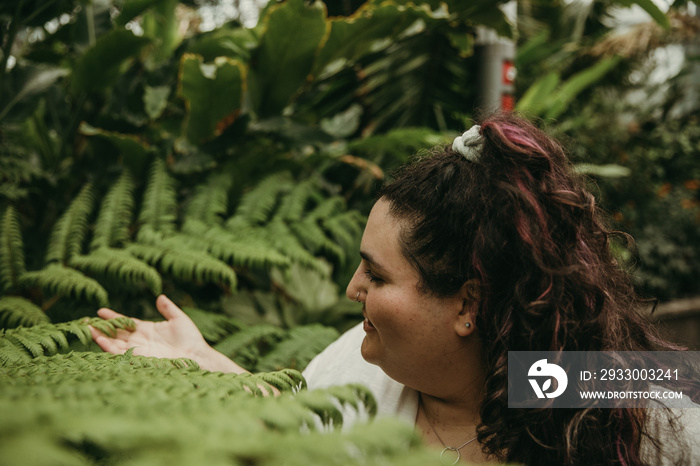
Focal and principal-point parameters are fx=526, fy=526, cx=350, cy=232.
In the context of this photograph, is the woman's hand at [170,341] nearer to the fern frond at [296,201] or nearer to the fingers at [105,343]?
the fingers at [105,343]

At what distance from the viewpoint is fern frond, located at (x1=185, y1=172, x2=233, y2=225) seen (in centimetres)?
197

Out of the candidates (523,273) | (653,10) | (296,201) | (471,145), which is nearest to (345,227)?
(296,201)

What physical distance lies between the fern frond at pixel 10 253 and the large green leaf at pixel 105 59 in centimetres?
72

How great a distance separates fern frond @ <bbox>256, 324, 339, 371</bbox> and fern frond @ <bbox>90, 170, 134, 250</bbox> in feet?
2.14

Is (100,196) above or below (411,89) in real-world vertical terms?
below

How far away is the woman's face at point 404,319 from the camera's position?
Result: 1210mm

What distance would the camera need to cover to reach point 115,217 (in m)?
1.86

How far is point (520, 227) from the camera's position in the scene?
1147mm

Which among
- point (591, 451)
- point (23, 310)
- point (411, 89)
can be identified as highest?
point (411, 89)

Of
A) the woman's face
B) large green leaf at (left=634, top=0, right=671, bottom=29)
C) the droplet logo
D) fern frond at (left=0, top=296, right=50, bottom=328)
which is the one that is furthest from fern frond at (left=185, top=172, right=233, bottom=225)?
large green leaf at (left=634, top=0, right=671, bottom=29)

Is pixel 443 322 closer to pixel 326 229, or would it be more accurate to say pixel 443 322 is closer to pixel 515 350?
pixel 515 350

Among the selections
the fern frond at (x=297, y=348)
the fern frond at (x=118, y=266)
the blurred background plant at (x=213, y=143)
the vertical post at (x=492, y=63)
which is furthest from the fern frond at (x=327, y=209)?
the vertical post at (x=492, y=63)

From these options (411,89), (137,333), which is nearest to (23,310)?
(137,333)

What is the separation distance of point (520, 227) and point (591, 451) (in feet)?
1.63
